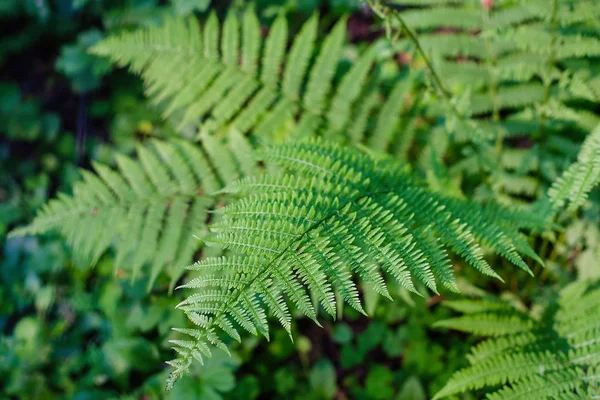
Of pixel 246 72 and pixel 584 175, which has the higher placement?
pixel 246 72

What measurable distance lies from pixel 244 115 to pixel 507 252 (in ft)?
4.82

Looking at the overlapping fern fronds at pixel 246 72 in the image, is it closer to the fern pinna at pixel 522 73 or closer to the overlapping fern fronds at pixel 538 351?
the fern pinna at pixel 522 73

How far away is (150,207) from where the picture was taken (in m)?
2.19

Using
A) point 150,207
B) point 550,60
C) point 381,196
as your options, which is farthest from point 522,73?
point 150,207

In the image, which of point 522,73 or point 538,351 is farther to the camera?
point 522,73

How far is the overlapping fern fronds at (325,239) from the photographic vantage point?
1286mm

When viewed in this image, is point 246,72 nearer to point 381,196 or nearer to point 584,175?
point 381,196

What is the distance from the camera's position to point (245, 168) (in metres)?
2.24

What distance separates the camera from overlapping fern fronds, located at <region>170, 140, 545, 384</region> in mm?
1286

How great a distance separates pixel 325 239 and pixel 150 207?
44.2 inches

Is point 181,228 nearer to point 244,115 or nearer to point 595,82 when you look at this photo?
point 244,115

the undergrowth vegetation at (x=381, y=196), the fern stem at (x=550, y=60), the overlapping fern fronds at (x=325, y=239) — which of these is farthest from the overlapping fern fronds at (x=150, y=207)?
the fern stem at (x=550, y=60)

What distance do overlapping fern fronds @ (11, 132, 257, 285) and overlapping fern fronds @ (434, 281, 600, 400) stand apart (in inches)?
49.3

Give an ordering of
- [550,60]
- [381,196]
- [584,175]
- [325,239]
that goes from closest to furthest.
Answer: [325,239], [584,175], [381,196], [550,60]
